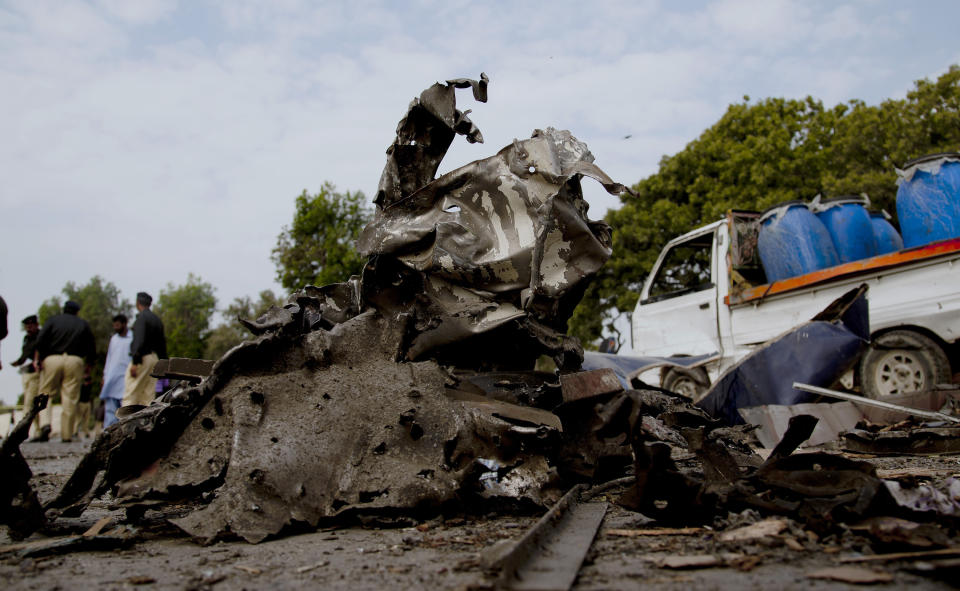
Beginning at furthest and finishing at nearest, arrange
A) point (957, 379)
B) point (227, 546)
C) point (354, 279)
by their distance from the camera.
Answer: point (957, 379)
point (354, 279)
point (227, 546)

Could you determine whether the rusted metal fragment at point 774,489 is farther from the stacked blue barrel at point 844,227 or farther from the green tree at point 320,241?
the green tree at point 320,241

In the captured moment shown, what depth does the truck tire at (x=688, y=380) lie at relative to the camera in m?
7.65

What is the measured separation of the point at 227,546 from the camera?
88.4 inches

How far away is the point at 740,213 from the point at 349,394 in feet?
21.7

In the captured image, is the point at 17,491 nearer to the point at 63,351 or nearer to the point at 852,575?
the point at 852,575

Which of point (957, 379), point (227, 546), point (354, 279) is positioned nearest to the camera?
point (227, 546)

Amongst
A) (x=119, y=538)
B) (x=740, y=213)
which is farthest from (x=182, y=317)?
(x=119, y=538)

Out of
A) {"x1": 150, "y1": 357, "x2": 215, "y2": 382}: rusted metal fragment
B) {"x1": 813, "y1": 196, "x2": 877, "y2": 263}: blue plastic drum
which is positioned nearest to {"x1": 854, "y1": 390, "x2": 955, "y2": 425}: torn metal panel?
{"x1": 813, "y1": 196, "x2": 877, "y2": 263}: blue plastic drum

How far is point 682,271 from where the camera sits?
1065cm

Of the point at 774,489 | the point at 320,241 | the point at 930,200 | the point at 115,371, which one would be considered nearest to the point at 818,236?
the point at 930,200

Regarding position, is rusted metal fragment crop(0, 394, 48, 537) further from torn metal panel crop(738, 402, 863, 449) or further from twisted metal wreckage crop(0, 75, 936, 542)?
torn metal panel crop(738, 402, 863, 449)

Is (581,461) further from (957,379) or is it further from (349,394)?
(957,379)

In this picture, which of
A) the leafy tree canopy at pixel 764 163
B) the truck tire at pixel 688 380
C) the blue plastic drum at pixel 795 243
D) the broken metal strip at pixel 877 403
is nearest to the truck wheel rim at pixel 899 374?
the broken metal strip at pixel 877 403

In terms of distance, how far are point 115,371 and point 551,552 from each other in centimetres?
896
